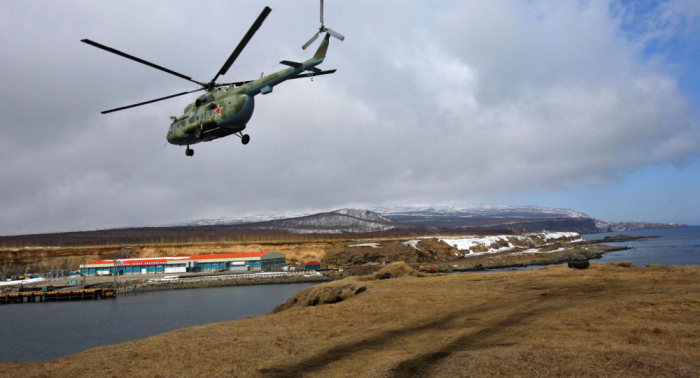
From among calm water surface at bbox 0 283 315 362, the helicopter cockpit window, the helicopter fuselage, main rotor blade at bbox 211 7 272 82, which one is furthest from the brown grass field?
calm water surface at bbox 0 283 315 362

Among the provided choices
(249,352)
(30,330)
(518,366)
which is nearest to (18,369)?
(249,352)

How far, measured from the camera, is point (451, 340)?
1669 cm

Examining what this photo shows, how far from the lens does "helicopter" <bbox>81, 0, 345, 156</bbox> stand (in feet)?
63.8

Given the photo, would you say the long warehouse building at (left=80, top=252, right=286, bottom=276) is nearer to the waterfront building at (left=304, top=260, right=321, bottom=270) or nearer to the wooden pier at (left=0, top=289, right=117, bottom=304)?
the waterfront building at (left=304, top=260, right=321, bottom=270)

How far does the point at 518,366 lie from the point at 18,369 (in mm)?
17960

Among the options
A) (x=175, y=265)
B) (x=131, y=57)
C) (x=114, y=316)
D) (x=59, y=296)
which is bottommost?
(x=114, y=316)

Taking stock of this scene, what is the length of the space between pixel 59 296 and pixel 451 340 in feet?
228

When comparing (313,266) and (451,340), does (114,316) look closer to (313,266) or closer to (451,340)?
(451,340)

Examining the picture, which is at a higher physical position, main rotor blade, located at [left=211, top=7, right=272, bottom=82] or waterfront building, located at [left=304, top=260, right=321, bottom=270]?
main rotor blade, located at [left=211, top=7, right=272, bottom=82]

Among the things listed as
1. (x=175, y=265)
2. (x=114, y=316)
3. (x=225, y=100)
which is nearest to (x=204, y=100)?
(x=225, y=100)

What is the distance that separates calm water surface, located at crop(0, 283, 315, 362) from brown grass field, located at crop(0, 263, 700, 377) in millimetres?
17660

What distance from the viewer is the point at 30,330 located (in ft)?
139

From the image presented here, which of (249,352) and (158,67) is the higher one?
(158,67)

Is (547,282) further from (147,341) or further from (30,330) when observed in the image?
(30,330)
